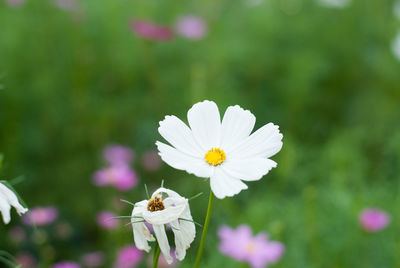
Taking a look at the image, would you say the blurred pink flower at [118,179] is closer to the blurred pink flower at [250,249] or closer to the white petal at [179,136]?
the blurred pink flower at [250,249]

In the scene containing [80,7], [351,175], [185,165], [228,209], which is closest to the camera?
[185,165]

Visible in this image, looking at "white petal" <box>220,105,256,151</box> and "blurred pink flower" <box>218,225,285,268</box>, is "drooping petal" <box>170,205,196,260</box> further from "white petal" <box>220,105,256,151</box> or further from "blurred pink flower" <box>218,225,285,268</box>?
"blurred pink flower" <box>218,225,285,268</box>

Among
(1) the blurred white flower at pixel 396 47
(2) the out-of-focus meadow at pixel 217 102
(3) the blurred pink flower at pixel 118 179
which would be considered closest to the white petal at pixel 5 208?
(2) the out-of-focus meadow at pixel 217 102

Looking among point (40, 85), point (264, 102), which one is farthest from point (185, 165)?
point (264, 102)

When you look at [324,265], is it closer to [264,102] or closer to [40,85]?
[264,102]

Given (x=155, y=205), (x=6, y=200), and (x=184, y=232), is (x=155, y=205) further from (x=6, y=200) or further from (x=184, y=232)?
(x=6, y=200)

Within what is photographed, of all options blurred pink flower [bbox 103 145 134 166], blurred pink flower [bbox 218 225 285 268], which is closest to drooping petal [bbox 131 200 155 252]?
blurred pink flower [bbox 218 225 285 268]

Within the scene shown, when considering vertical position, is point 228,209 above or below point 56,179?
above
